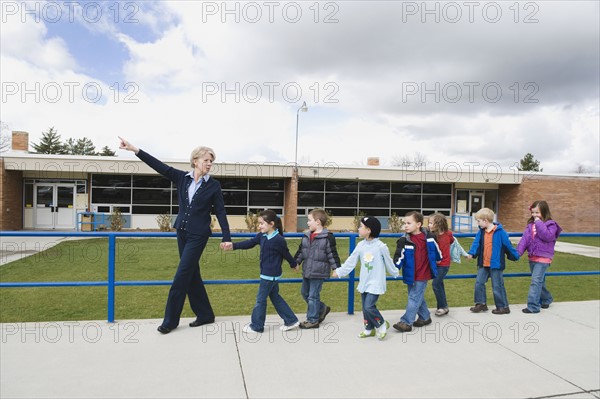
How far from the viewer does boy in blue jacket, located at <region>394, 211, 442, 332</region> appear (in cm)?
488

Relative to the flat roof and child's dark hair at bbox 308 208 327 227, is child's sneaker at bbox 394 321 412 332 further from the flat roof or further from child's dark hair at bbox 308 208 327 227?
the flat roof

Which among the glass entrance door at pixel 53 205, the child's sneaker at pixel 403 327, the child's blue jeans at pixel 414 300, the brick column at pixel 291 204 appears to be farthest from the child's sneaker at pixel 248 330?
the glass entrance door at pixel 53 205

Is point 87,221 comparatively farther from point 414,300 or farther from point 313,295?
point 414,300

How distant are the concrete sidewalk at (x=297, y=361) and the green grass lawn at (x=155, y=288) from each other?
125cm

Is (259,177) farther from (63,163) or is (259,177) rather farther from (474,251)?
(474,251)

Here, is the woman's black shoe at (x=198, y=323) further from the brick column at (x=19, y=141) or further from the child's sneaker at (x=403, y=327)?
the brick column at (x=19, y=141)

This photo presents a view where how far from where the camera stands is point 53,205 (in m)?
21.4

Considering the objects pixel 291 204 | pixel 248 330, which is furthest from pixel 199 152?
pixel 291 204

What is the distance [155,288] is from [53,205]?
15.8m

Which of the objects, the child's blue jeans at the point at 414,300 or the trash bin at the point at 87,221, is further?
the trash bin at the point at 87,221

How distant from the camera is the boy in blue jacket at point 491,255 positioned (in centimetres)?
552

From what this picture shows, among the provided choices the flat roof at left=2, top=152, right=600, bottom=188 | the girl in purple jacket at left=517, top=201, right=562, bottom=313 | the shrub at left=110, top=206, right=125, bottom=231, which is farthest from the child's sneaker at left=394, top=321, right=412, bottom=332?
the shrub at left=110, top=206, right=125, bottom=231

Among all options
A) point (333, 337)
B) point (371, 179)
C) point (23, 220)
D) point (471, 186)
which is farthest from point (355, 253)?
point (471, 186)

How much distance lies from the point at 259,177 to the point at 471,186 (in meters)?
12.1
